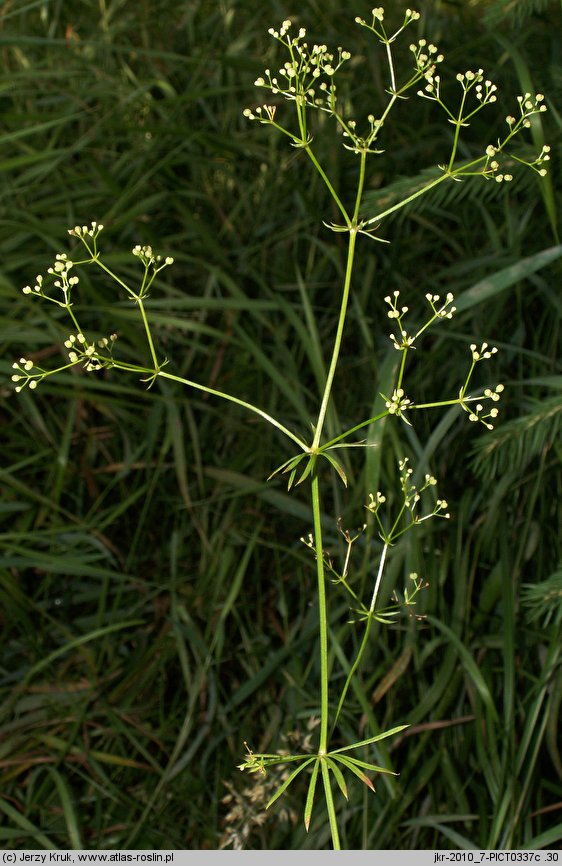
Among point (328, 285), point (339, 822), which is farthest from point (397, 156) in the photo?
point (339, 822)

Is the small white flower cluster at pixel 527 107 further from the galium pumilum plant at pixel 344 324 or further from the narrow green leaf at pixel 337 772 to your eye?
the narrow green leaf at pixel 337 772

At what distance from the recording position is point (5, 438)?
4.77ft

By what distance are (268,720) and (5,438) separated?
0.60m

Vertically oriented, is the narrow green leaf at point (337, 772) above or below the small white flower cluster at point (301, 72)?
below

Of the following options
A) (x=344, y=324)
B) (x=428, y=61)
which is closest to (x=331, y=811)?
(x=428, y=61)

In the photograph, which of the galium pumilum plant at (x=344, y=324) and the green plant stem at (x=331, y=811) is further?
the galium pumilum plant at (x=344, y=324)

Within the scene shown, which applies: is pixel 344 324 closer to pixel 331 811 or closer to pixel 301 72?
pixel 301 72

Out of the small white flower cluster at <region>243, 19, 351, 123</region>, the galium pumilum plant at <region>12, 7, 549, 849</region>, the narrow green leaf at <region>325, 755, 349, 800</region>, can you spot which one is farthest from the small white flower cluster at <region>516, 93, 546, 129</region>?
the narrow green leaf at <region>325, 755, 349, 800</region>

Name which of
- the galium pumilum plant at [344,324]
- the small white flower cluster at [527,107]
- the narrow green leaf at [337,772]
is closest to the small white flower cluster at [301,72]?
the galium pumilum plant at [344,324]

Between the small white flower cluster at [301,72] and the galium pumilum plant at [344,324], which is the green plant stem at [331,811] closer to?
the galium pumilum plant at [344,324]

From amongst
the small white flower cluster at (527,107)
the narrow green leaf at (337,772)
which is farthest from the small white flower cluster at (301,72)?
the narrow green leaf at (337,772)

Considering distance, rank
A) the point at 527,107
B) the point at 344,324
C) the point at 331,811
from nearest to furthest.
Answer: the point at 331,811, the point at 527,107, the point at 344,324

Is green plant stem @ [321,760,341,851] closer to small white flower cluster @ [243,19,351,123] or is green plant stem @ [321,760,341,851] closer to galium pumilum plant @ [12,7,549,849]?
galium pumilum plant @ [12,7,549,849]

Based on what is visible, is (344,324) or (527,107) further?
(344,324)
